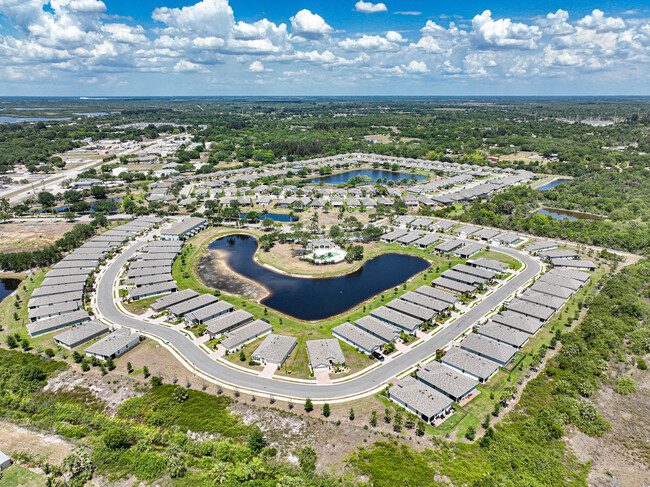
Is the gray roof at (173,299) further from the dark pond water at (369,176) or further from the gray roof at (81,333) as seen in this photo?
the dark pond water at (369,176)

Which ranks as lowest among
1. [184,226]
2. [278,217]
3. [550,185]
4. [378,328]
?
[378,328]

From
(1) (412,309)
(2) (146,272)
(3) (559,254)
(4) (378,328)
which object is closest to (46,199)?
(2) (146,272)

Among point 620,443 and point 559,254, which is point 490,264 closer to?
point 559,254

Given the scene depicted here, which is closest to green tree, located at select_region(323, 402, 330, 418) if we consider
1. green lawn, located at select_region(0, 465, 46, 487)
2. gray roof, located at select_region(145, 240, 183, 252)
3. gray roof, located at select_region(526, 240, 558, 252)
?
green lawn, located at select_region(0, 465, 46, 487)

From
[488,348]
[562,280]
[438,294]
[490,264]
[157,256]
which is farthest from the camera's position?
[157,256]

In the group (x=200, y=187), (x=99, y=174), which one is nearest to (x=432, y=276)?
(x=200, y=187)
